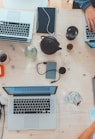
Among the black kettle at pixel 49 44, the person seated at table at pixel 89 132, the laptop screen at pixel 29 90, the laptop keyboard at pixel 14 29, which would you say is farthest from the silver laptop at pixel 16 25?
the person seated at table at pixel 89 132

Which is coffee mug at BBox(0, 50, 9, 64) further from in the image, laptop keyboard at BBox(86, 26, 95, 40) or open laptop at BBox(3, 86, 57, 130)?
laptop keyboard at BBox(86, 26, 95, 40)

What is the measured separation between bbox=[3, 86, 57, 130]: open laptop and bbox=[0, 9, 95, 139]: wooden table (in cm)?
4

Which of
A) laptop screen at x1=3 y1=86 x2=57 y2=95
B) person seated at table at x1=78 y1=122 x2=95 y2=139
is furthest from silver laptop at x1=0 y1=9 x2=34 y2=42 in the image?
person seated at table at x1=78 y1=122 x2=95 y2=139

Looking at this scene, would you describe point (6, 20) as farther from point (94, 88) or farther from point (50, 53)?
point (94, 88)

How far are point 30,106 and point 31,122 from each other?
9 cm

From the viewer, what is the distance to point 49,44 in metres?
1.52

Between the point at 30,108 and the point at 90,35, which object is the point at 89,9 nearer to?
the point at 90,35

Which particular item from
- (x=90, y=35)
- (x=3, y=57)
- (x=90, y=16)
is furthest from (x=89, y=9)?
(x=3, y=57)

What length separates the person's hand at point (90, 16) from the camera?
1638 mm

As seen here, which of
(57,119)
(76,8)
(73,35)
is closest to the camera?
(57,119)

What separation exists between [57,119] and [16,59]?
1.42 ft

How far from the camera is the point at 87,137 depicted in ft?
4.52

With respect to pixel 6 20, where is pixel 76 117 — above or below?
below

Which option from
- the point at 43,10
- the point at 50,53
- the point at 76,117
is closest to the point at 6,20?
the point at 43,10
